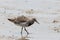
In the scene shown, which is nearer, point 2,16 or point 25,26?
point 25,26

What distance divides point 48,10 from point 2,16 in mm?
2835

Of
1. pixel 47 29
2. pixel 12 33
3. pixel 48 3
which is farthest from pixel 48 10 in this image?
pixel 12 33

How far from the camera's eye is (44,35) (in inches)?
396

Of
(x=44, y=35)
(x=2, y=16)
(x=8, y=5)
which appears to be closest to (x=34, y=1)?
(x=8, y=5)

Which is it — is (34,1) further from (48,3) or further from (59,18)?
(59,18)

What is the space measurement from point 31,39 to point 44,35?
672mm

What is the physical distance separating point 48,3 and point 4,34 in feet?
23.8

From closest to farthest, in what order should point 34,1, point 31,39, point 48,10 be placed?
point 31,39, point 48,10, point 34,1

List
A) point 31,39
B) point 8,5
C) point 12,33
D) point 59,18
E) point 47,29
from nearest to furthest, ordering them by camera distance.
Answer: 1. point 31,39
2. point 12,33
3. point 47,29
4. point 59,18
5. point 8,5

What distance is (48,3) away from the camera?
16.9m

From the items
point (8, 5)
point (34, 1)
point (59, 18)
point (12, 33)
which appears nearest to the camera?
point (12, 33)

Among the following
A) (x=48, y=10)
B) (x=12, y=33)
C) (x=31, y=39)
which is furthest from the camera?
(x=48, y=10)

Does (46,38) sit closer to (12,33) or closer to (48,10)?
(12,33)

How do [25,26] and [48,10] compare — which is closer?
[25,26]
